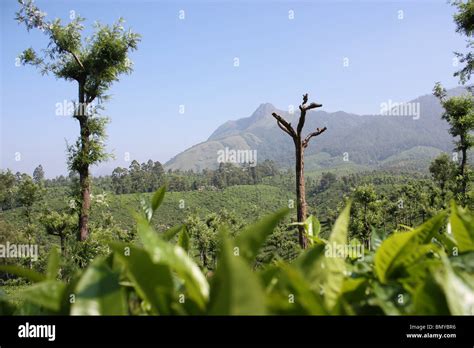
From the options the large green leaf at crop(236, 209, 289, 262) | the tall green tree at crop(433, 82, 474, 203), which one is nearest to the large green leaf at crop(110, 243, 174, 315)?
the large green leaf at crop(236, 209, 289, 262)

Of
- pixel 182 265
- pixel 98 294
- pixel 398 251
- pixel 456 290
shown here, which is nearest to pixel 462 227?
pixel 398 251

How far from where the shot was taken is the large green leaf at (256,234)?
714mm

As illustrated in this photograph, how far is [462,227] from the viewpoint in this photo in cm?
100

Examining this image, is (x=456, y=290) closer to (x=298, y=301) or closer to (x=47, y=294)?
(x=298, y=301)

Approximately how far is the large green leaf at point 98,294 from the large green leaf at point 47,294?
0.10 metres

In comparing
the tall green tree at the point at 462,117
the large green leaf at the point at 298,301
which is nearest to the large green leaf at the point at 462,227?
the large green leaf at the point at 298,301

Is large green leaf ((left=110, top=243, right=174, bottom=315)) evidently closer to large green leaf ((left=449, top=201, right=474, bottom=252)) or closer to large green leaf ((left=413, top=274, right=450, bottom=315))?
large green leaf ((left=413, top=274, right=450, bottom=315))

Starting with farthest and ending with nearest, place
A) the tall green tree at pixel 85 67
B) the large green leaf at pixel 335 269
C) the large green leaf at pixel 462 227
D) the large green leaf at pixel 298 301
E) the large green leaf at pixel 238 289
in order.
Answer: the tall green tree at pixel 85 67 → the large green leaf at pixel 462 227 → the large green leaf at pixel 335 269 → the large green leaf at pixel 298 301 → the large green leaf at pixel 238 289

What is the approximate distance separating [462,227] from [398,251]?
25 centimetres

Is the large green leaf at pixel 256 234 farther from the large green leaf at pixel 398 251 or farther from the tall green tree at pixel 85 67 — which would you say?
the tall green tree at pixel 85 67
